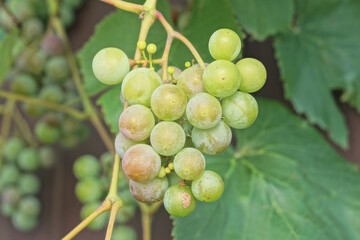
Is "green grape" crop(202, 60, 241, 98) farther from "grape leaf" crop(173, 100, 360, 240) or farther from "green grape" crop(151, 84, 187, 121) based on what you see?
"grape leaf" crop(173, 100, 360, 240)

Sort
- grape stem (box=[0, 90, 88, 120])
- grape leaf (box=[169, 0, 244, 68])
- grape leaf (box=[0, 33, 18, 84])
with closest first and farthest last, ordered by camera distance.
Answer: grape leaf (box=[169, 0, 244, 68]) → grape leaf (box=[0, 33, 18, 84]) → grape stem (box=[0, 90, 88, 120])

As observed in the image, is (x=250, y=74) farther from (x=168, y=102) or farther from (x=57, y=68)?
(x=57, y=68)

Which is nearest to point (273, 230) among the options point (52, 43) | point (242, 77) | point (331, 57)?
point (242, 77)

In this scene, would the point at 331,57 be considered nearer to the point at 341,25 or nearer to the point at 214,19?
the point at 341,25

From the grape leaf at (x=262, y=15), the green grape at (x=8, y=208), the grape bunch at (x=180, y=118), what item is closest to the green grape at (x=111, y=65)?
the grape bunch at (x=180, y=118)

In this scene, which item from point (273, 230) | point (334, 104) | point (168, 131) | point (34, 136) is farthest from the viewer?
point (34, 136)

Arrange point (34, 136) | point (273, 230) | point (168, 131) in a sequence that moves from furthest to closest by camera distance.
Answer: point (34, 136), point (273, 230), point (168, 131)

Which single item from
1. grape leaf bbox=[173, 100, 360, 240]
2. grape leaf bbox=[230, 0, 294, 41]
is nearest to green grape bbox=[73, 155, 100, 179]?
grape leaf bbox=[173, 100, 360, 240]
